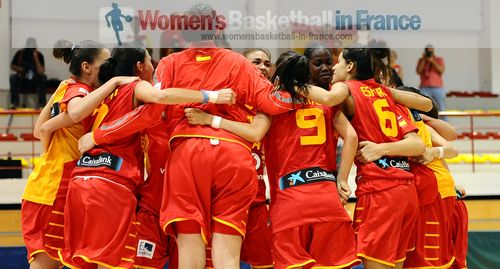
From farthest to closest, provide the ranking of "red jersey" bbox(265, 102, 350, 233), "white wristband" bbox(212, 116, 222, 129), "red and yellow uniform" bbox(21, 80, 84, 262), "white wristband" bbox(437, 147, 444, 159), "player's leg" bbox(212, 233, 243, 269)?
"white wristband" bbox(437, 147, 444, 159), "red and yellow uniform" bbox(21, 80, 84, 262), "red jersey" bbox(265, 102, 350, 233), "white wristband" bbox(212, 116, 222, 129), "player's leg" bbox(212, 233, 243, 269)

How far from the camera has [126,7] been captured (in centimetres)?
1317

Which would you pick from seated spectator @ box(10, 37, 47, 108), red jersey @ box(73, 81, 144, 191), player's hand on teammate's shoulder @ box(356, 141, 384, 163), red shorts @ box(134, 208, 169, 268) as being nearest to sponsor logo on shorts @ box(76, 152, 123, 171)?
red jersey @ box(73, 81, 144, 191)

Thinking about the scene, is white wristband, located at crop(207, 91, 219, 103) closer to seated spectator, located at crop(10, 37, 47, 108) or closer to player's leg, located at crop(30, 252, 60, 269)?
player's leg, located at crop(30, 252, 60, 269)

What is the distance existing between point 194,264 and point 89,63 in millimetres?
1735

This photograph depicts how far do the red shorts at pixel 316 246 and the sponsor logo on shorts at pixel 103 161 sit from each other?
4.01 feet

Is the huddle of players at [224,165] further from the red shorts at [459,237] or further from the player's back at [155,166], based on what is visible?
the red shorts at [459,237]

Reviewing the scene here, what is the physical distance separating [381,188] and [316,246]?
0.69 meters

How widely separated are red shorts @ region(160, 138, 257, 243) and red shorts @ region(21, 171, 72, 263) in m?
1.00

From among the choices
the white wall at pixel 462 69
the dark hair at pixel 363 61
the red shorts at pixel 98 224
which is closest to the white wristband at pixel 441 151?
the dark hair at pixel 363 61

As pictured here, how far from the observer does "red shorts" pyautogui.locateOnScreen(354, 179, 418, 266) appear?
15.4 ft

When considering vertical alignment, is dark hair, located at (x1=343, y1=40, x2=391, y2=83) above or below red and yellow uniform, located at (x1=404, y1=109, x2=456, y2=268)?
above

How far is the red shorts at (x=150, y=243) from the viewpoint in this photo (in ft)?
15.8

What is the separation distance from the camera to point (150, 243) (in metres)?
4.82

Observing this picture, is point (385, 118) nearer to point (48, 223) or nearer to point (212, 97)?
point (212, 97)
